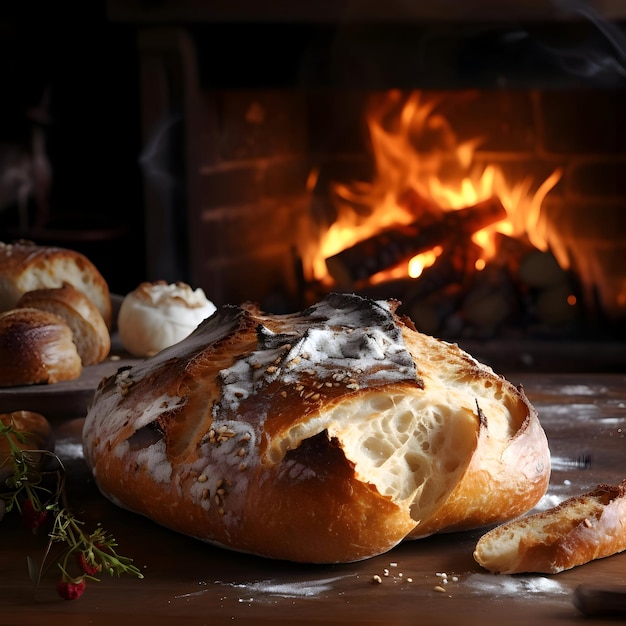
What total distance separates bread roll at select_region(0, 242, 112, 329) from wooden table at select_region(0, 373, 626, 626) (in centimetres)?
88

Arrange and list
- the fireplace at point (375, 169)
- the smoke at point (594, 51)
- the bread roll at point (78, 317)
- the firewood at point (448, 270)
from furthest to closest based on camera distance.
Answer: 1. the firewood at point (448, 270)
2. the fireplace at point (375, 169)
3. the smoke at point (594, 51)
4. the bread roll at point (78, 317)

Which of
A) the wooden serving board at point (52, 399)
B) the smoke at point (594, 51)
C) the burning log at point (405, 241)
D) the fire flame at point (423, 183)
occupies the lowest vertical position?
the wooden serving board at point (52, 399)

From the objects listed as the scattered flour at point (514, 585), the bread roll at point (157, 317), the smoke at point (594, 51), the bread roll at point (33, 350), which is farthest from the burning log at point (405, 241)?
the scattered flour at point (514, 585)

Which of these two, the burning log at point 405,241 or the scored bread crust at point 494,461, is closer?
the scored bread crust at point 494,461

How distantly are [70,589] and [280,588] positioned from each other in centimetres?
24

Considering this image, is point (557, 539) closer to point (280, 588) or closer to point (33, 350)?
point (280, 588)

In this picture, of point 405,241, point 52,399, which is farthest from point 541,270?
point 52,399

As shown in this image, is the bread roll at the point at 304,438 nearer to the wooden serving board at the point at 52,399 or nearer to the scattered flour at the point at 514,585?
the scattered flour at the point at 514,585

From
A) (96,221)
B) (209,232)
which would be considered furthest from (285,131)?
(96,221)

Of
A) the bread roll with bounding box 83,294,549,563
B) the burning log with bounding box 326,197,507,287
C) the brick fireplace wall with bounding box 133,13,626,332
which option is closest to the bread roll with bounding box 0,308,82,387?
the bread roll with bounding box 83,294,549,563

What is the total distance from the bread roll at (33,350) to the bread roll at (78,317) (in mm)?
115

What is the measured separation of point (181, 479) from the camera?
137cm

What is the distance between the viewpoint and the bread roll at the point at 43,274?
7.47ft

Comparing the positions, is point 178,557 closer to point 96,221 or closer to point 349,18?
point 349,18
